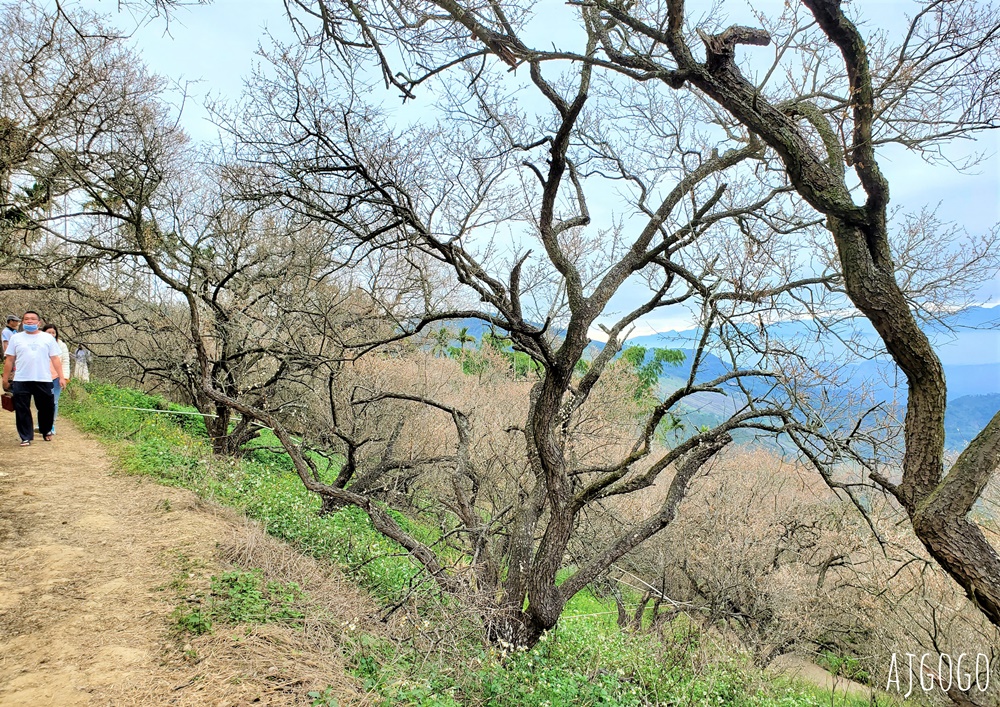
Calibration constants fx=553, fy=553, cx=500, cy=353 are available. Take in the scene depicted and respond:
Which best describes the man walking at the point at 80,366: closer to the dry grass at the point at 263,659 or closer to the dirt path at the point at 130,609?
the dirt path at the point at 130,609

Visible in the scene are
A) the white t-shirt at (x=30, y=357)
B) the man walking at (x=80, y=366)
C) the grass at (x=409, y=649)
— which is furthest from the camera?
the man walking at (x=80, y=366)

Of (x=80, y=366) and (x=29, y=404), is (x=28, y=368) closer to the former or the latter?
(x=29, y=404)

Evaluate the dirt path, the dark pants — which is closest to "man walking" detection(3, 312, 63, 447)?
the dark pants

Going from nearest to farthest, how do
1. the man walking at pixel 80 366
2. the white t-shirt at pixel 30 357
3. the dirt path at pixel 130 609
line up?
1. the dirt path at pixel 130 609
2. the white t-shirt at pixel 30 357
3. the man walking at pixel 80 366

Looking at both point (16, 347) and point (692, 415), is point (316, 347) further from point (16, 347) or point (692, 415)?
point (692, 415)

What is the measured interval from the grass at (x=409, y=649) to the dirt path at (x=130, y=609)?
0.78 ft

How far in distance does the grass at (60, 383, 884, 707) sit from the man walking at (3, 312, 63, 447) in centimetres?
109

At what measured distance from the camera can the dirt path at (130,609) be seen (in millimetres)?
3232

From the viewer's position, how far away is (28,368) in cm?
753

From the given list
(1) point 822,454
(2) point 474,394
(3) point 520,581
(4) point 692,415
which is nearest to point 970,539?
(1) point 822,454

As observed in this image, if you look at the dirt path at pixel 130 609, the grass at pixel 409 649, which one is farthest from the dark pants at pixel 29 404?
the dirt path at pixel 130 609

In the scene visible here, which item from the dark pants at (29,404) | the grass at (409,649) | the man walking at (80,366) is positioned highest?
the man walking at (80,366)

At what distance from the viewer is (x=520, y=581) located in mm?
6082

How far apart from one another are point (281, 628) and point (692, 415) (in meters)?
4.52
